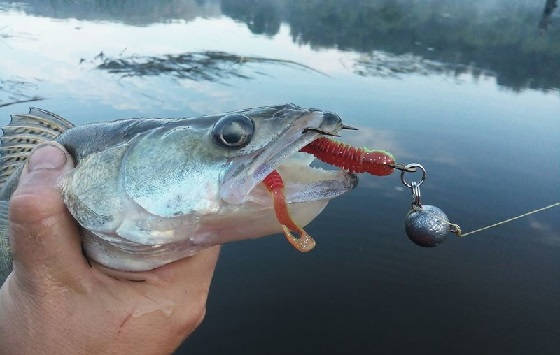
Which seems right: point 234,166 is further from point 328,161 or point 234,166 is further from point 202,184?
point 328,161

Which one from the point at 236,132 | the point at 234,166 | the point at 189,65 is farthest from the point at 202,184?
the point at 189,65

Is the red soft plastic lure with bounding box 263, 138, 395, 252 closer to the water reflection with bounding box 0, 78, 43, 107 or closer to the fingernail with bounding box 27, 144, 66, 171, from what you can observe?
the fingernail with bounding box 27, 144, 66, 171

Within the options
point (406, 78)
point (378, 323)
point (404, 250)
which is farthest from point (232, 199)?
point (406, 78)

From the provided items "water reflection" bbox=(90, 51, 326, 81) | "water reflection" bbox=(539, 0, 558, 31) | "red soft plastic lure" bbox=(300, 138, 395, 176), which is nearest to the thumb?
"red soft plastic lure" bbox=(300, 138, 395, 176)

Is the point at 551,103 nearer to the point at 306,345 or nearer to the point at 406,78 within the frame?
the point at 406,78

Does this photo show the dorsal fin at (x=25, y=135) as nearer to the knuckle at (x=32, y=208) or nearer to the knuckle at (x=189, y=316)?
the knuckle at (x=32, y=208)

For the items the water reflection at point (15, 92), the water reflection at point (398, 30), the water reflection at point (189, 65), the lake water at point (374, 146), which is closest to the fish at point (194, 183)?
the lake water at point (374, 146)

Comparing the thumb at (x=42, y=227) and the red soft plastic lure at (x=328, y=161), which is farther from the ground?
the red soft plastic lure at (x=328, y=161)
